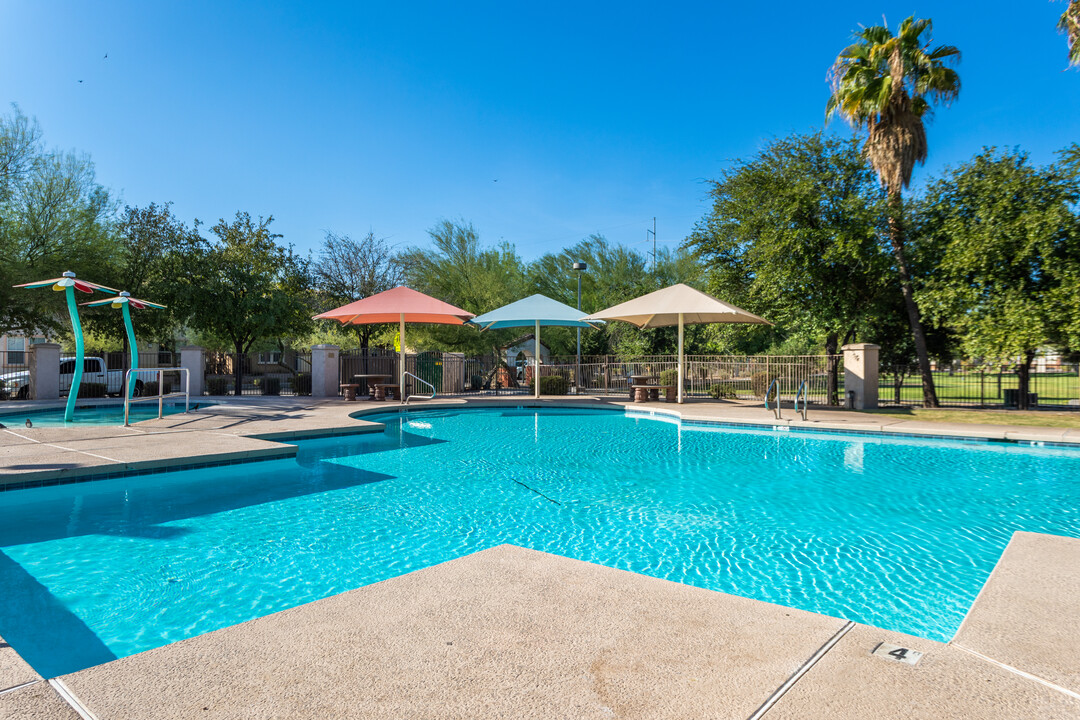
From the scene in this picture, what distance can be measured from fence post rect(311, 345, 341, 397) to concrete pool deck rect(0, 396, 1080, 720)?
1640 cm

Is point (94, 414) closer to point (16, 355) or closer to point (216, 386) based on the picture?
point (216, 386)

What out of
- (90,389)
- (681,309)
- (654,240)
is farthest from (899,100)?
(90,389)

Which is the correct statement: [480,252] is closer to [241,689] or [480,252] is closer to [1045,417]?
[1045,417]

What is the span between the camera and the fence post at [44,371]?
16.3 m

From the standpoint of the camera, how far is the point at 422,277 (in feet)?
88.7

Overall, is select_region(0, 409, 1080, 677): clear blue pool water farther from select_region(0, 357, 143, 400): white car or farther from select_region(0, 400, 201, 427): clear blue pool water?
select_region(0, 357, 143, 400): white car

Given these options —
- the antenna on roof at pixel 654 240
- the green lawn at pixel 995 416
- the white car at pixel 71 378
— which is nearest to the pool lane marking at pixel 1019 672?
the green lawn at pixel 995 416

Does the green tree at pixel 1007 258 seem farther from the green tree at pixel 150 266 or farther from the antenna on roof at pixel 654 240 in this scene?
the green tree at pixel 150 266

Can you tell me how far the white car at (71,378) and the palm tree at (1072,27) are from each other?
26512 mm

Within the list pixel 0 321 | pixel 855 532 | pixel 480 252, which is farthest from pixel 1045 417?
pixel 0 321

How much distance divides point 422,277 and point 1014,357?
22164 mm

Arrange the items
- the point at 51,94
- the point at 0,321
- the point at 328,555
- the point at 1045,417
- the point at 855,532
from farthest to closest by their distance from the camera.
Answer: the point at 0,321, the point at 51,94, the point at 1045,417, the point at 855,532, the point at 328,555

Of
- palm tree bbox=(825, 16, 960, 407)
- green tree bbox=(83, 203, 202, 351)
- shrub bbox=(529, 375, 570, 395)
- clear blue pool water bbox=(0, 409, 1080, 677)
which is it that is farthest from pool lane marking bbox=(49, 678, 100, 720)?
green tree bbox=(83, 203, 202, 351)

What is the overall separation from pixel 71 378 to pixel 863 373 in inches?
951
